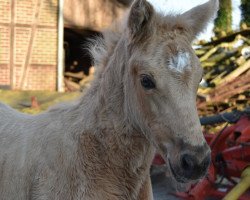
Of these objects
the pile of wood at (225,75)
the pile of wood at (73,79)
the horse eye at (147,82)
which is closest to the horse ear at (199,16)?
the horse eye at (147,82)

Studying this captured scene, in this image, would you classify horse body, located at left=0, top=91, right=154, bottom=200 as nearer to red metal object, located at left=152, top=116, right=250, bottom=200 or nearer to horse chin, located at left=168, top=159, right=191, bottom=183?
horse chin, located at left=168, top=159, right=191, bottom=183

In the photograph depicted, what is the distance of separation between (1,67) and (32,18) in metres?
1.89

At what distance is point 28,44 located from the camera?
53.3 feet

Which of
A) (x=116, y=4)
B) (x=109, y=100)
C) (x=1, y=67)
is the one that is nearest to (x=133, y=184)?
(x=109, y=100)

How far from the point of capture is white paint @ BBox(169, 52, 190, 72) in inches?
112

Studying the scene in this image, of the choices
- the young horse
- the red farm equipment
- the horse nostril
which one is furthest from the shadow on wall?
the horse nostril

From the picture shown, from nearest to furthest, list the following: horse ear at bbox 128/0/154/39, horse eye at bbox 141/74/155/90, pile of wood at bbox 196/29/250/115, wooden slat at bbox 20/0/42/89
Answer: horse eye at bbox 141/74/155/90 < horse ear at bbox 128/0/154/39 < pile of wood at bbox 196/29/250/115 < wooden slat at bbox 20/0/42/89

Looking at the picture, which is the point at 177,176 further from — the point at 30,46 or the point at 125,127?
the point at 30,46

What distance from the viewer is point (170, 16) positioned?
3.19 metres

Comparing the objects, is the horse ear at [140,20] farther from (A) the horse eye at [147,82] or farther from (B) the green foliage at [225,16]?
(B) the green foliage at [225,16]

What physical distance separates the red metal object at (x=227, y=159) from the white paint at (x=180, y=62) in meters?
2.85

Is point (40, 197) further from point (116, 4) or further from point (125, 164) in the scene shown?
point (116, 4)

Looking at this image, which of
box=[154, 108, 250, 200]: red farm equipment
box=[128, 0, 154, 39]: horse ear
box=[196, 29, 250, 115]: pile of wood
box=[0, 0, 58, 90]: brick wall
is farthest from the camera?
box=[0, 0, 58, 90]: brick wall

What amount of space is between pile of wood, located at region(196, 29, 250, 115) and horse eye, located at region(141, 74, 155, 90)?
7818 mm
